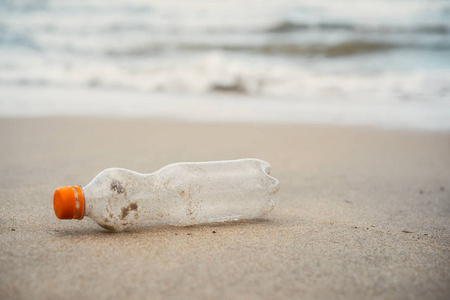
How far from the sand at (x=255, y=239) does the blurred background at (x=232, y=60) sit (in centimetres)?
184

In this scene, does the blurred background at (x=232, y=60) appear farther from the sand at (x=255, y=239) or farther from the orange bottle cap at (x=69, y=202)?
the orange bottle cap at (x=69, y=202)

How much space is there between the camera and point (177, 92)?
734 cm

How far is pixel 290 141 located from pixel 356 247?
7.48ft

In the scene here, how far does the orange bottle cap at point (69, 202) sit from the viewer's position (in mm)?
1288

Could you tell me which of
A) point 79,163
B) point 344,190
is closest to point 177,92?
point 79,163

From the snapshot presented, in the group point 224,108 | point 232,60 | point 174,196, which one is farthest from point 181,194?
point 232,60

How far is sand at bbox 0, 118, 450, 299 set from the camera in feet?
3.55

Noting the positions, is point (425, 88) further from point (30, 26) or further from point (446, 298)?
point (30, 26)

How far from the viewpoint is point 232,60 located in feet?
30.6

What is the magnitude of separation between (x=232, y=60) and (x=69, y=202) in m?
8.30

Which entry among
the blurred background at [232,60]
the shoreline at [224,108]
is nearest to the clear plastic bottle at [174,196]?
the shoreline at [224,108]

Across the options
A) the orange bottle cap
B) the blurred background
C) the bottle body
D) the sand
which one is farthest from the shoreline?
the orange bottle cap

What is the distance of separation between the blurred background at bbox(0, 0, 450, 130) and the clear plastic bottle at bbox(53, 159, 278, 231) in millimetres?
3090

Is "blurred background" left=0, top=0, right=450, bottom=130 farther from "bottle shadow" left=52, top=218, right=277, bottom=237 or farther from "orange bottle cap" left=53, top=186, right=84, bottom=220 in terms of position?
"orange bottle cap" left=53, top=186, right=84, bottom=220
